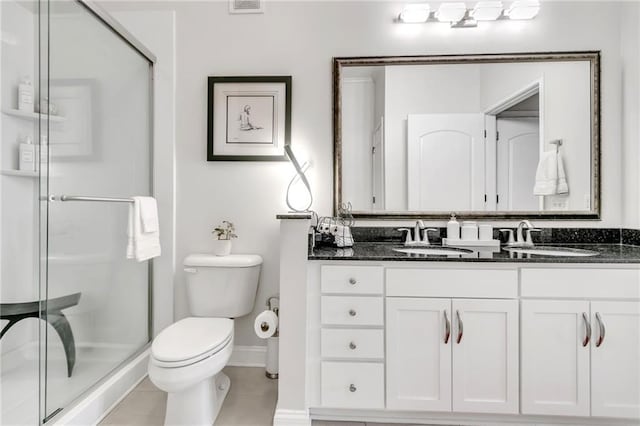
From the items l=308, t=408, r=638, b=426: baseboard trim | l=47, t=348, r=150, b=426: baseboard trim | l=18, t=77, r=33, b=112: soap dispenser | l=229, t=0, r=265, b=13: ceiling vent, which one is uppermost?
l=229, t=0, r=265, b=13: ceiling vent

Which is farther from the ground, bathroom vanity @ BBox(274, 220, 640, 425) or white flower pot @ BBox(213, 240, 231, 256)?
white flower pot @ BBox(213, 240, 231, 256)

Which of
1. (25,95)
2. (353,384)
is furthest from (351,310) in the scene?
(25,95)

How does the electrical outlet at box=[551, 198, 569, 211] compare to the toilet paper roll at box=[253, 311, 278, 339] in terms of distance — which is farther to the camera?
the electrical outlet at box=[551, 198, 569, 211]

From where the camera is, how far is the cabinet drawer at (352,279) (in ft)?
5.26

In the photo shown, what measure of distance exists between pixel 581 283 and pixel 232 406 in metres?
1.74

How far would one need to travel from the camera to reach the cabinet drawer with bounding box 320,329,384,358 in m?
1.60

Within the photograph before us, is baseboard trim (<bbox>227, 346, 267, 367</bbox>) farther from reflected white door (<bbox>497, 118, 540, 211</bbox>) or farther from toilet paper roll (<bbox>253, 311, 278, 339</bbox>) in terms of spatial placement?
reflected white door (<bbox>497, 118, 540, 211</bbox>)

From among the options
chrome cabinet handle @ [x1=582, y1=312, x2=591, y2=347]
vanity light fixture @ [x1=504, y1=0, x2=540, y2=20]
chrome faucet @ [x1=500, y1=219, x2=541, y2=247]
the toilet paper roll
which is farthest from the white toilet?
vanity light fixture @ [x1=504, y1=0, x2=540, y2=20]

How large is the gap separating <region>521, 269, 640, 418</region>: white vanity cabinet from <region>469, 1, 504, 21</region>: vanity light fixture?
58.6 inches

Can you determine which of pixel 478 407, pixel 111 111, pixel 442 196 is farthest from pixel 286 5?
pixel 478 407

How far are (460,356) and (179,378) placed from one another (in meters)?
1.21

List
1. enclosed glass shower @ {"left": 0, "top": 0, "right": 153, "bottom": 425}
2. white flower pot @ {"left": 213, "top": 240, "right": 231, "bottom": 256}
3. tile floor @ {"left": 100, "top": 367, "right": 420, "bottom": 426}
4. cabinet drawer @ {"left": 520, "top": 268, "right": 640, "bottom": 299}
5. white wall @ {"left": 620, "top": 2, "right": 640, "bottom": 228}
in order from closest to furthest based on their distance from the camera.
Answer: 1. enclosed glass shower @ {"left": 0, "top": 0, "right": 153, "bottom": 425}
2. cabinet drawer @ {"left": 520, "top": 268, "right": 640, "bottom": 299}
3. tile floor @ {"left": 100, "top": 367, "right": 420, "bottom": 426}
4. white wall @ {"left": 620, "top": 2, "right": 640, "bottom": 228}
5. white flower pot @ {"left": 213, "top": 240, "right": 231, "bottom": 256}

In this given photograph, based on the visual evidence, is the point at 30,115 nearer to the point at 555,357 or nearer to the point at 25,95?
the point at 25,95

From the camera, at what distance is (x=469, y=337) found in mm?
1564
